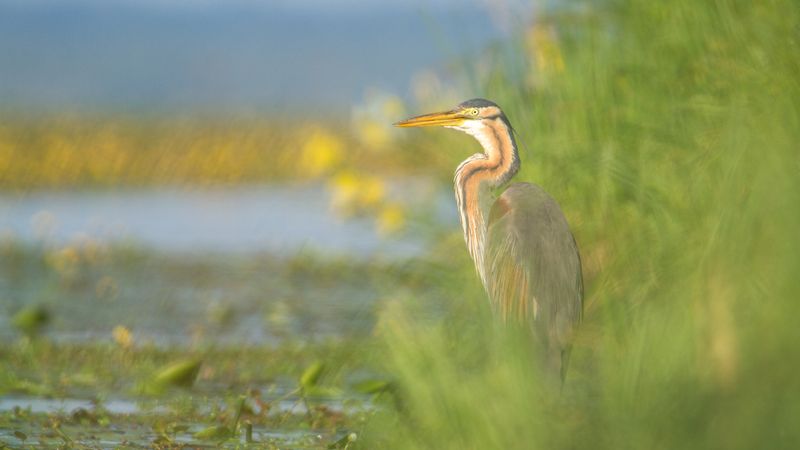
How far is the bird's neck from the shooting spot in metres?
5.38

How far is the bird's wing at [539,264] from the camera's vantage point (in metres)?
4.91

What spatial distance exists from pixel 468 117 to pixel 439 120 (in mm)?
134

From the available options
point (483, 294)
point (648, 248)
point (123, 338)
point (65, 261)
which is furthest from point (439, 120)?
point (65, 261)

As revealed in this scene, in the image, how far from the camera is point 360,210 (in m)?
7.41

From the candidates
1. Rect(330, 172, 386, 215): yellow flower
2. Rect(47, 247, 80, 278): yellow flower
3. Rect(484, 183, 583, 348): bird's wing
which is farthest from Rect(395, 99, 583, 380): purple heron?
Rect(47, 247, 80, 278): yellow flower

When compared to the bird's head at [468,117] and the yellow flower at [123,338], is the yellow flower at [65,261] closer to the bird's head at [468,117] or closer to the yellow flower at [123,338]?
the yellow flower at [123,338]

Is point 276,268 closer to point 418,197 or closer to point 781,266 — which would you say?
point 418,197

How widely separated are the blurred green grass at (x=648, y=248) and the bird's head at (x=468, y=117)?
1.20 feet

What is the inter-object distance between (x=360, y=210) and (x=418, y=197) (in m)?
1.04

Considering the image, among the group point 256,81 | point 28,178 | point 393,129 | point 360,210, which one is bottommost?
point 256,81

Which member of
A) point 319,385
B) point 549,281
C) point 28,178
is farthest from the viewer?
point 28,178

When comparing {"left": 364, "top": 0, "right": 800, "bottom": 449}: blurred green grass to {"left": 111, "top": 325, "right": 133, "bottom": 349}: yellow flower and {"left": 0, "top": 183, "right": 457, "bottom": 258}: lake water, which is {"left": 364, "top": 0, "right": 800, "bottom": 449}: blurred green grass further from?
{"left": 0, "top": 183, "right": 457, "bottom": 258}: lake water

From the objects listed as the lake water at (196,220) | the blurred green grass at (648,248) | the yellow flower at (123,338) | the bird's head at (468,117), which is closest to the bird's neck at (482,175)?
the bird's head at (468,117)

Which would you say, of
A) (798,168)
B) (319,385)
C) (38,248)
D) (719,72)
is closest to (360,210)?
(319,385)
